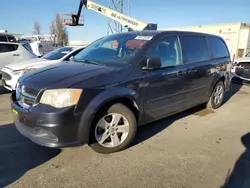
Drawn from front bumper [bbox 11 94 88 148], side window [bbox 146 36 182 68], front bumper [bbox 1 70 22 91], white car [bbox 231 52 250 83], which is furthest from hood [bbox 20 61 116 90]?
white car [bbox 231 52 250 83]

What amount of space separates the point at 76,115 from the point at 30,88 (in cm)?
74

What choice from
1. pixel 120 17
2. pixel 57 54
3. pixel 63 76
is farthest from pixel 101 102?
pixel 120 17

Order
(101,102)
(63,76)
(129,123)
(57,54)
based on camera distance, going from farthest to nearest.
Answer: (57,54) → (129,123) → (63,76) → (101,102)

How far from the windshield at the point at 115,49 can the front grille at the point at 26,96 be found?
1160 mm

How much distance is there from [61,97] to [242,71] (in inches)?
331

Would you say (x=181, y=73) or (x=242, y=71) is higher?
(x=181, y=73)

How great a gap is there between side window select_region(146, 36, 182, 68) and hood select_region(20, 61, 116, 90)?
2.87ft

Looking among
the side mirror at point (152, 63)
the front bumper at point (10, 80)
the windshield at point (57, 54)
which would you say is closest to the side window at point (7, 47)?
the windshield at point (57, 54)

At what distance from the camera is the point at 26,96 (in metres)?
3.00

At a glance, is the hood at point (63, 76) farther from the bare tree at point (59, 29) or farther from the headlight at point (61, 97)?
the bare tree at point (59, 29)

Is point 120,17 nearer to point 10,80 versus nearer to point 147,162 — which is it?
point 10,80

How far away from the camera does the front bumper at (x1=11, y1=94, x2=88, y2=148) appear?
269cm

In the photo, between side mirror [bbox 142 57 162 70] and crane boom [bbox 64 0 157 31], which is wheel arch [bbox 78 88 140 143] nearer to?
side mirror [bbox 142 57 162 70]

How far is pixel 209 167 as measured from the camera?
300cm
